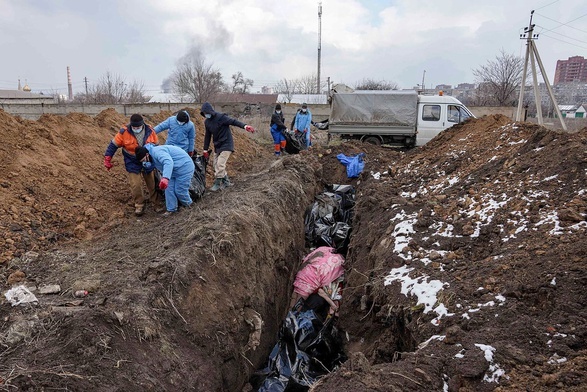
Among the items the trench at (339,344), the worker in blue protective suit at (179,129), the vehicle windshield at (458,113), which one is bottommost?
the trench at (339,344)

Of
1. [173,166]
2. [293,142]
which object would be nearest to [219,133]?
[173,166]

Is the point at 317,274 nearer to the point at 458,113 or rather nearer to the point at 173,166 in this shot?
the point at 173,166

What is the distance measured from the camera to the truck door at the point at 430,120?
43.0 ft

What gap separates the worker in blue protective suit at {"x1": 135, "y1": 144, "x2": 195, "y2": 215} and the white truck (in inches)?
334

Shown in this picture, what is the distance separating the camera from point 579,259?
115 inches

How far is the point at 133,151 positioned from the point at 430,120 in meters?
10.3

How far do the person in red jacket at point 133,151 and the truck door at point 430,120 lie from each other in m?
9.71

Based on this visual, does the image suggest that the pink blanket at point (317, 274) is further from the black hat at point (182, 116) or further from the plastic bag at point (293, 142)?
the plastic bag at point (293, 142)

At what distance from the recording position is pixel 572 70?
3270 inches

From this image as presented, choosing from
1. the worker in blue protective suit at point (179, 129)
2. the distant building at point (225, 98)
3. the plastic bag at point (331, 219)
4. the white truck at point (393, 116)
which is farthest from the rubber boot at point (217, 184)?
the distant building at point (225, 98)

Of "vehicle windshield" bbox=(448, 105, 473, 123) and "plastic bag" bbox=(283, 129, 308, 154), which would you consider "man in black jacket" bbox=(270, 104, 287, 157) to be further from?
"vehicle windshield" bbox=(448, 105, 473, 123)

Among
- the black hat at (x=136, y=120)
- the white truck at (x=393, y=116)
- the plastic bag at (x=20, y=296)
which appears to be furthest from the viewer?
the white truck at (x=393, y=116)

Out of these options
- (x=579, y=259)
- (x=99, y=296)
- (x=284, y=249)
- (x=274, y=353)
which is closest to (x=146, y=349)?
(x=99, y=296)

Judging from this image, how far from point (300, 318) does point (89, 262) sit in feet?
8.15
